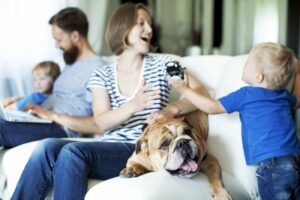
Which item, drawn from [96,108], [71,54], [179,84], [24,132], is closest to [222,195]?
[179,84]

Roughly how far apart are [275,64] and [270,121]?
0.62 ft

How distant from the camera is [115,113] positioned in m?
1.92

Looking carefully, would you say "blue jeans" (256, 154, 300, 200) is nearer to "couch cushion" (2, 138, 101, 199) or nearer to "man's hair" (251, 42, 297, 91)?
"man's hair" (251, 42, 297, 91)

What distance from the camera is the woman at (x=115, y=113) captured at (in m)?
1.70

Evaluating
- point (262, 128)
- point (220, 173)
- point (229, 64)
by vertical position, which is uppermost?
point (229, 64)

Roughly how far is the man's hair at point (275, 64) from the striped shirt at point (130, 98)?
46 cm

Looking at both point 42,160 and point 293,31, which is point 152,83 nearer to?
point 42,160

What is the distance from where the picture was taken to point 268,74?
1.65m

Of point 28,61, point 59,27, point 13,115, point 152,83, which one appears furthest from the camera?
point 28,61

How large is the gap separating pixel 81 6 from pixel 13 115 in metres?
1.24

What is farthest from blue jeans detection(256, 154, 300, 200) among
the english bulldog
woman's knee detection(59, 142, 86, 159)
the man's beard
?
the man's beard

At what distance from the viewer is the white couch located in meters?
1.45

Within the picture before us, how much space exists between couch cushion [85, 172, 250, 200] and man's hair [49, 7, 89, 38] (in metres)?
1.20

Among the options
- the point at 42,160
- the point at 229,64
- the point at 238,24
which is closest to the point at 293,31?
the point at 238,24
